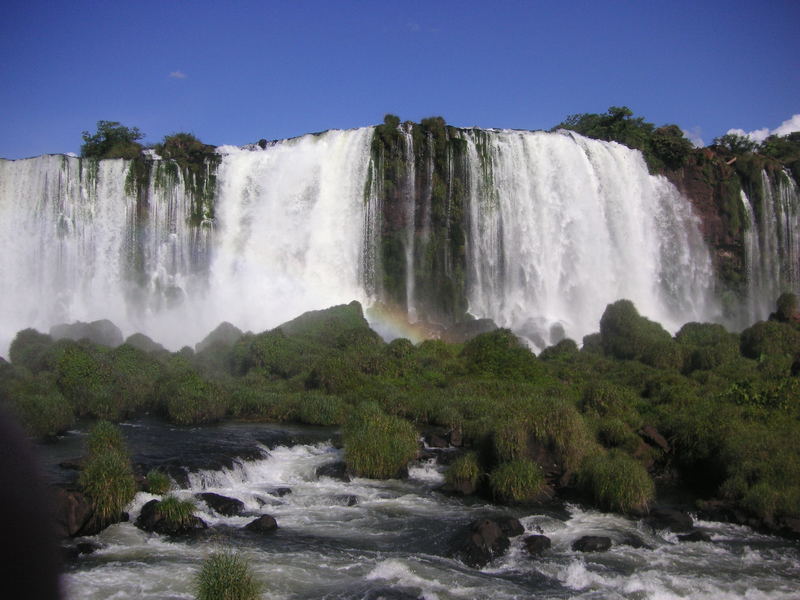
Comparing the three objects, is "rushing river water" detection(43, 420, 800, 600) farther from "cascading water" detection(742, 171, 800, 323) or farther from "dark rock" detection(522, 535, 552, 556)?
"cascading water" detection(742, 171, 800, 323)

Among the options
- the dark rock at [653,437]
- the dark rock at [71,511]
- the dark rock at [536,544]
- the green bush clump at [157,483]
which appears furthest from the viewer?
the dark rock at [653,437]

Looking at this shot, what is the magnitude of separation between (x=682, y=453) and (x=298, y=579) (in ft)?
30.1

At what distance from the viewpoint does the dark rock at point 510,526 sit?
11.6m

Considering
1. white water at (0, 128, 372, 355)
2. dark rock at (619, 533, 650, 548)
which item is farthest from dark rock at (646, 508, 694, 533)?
white water at (0, 128, 372, 355)

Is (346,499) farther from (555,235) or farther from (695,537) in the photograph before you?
(555,235)

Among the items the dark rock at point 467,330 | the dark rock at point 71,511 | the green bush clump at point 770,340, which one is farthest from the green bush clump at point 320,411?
the green bush clump at point 770,340

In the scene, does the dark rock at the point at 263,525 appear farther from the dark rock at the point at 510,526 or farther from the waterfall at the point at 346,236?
the waterfall at the point at 346,236

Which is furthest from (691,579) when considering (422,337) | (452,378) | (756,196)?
(756,196)

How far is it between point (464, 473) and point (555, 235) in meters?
23.5

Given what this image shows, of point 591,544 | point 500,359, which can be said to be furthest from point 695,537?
point 500,359

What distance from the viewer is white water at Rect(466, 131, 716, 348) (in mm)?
35312

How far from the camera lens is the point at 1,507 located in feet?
6.72

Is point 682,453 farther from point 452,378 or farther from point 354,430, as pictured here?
point 452,378

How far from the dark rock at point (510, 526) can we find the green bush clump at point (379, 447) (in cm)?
342
